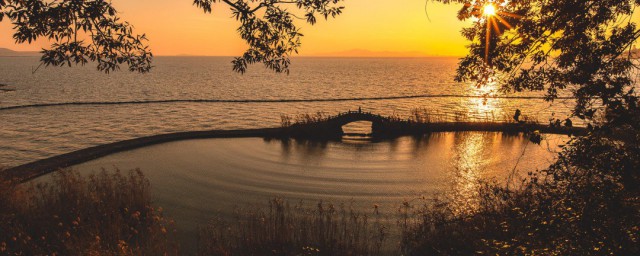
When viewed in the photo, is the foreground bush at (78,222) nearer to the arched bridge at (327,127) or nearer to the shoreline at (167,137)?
the shoreline at (167,137)

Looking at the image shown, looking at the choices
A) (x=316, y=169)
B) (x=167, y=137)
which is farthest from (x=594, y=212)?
(x=167, y=137)

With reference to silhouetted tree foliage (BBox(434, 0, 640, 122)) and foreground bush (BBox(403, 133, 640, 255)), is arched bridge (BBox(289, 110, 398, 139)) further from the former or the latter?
foreground bush (BBox(403, 133, 640, 255))

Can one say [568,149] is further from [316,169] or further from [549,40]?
[316,169]

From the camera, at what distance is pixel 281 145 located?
3409 centimetres

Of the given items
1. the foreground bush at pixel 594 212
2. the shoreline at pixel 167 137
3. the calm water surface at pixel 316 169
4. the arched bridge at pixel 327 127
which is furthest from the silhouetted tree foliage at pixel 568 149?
the arched bridge at pixel 327 127

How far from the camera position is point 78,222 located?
1340 centimetres

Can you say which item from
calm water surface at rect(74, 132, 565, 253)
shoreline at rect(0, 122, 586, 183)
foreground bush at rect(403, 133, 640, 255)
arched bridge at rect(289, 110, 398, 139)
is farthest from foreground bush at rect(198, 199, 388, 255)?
arched bridge at rect(289, 110, 398, 139)

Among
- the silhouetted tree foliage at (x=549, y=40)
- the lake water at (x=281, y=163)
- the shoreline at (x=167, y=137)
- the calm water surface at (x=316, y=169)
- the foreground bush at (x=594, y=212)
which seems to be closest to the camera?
the foreground bush at (x=594, y=212)

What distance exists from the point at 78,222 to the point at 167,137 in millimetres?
22090

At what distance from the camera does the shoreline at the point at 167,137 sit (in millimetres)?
24153

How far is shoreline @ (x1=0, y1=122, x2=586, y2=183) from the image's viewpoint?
24153 mm

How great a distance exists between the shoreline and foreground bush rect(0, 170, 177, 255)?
100 inches

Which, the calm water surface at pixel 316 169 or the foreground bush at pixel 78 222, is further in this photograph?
the calm water surface at pixel 316 169

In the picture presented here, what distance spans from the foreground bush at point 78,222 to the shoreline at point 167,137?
8.35 feet
